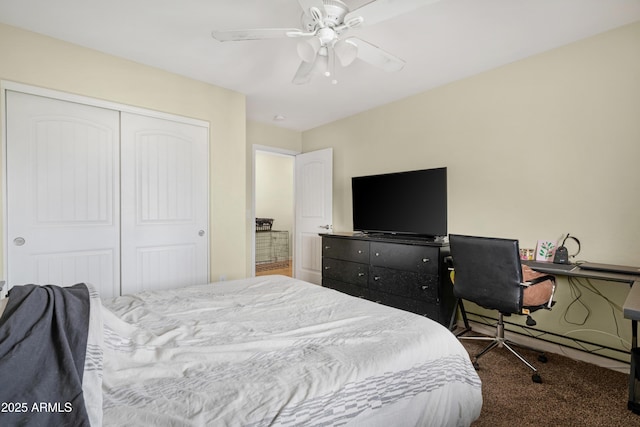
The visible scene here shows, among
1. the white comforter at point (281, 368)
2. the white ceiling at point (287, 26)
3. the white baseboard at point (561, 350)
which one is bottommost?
the white baseboard at point (561, 350)

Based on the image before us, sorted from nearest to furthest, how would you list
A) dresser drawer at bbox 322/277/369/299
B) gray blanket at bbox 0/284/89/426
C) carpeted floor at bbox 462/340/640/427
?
gray blanket at bbox 0/284/89/426 < carpeted floor at bbox 462/340/640/427 < dresser drawer at bbox 322/277/369/299

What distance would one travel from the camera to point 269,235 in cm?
702

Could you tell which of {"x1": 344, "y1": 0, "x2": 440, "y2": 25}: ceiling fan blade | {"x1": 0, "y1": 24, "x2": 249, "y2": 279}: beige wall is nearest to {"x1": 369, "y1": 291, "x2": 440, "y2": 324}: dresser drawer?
{"x1": 0, "y1": 24, "x2": 249, "y2": 279}: beige wall

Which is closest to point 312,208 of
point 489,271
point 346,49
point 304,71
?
point 304,71

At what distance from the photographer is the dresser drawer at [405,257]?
9.35 feet

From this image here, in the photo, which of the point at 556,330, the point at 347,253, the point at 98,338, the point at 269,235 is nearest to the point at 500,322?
the point at 556,330

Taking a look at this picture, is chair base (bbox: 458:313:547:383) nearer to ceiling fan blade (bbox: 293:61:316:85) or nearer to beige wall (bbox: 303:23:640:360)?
beige wall (bbox: 303:23:640:360)

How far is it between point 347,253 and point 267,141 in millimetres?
2276

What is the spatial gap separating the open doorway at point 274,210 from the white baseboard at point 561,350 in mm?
4376

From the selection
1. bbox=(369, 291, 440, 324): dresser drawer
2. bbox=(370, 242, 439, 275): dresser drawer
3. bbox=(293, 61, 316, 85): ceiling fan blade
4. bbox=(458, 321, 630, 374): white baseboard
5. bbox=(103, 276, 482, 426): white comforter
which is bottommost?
bbox=(458, 321, 630, 374): white baseboard

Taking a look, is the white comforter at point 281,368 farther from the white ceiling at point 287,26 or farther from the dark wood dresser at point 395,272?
the white ceiling at point 287,26

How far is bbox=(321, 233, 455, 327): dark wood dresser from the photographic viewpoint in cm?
283

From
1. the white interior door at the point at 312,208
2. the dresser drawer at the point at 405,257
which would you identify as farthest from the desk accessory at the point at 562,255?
the white interior door at the point at 312,208

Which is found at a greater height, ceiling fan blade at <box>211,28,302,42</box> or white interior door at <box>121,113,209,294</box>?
ceiling fan blade at <box>211,28,302,42</box>
